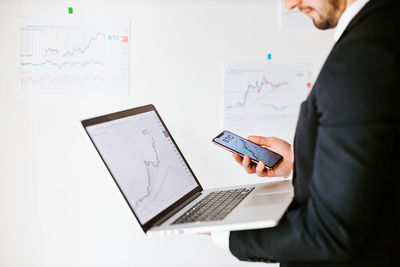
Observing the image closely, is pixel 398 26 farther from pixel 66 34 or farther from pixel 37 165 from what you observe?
pixel 37 165

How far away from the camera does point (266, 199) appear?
981mm

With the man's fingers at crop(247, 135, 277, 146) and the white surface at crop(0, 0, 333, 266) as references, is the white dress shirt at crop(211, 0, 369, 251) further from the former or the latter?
the white surface at crop(0, 0, 333, 266)

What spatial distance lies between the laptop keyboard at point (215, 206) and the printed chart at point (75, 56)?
0.77 metres

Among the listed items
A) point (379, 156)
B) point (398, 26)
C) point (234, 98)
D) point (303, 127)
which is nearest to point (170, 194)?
point (303, 127)

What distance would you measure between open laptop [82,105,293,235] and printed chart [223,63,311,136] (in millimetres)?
591

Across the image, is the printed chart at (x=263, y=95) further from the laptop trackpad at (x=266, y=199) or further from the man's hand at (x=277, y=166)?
the laptop trackpad at (x=266, y=199)

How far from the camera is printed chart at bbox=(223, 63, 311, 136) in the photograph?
1733 mm

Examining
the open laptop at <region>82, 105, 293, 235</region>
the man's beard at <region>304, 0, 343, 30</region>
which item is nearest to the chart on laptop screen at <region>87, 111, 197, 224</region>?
the open laptop at <region>82, 105, 293, 235</region>

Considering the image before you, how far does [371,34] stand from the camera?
668mm

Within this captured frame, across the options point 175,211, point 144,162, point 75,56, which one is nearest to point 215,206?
point 175,211

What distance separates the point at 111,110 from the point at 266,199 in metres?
0.94

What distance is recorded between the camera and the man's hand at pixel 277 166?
1.17 m

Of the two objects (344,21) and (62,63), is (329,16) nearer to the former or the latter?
(344,21)

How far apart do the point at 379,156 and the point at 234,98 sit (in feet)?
3.69
